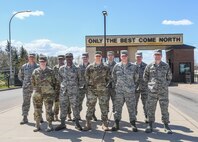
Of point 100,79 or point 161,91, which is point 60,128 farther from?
point 161,91

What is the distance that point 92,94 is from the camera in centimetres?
989

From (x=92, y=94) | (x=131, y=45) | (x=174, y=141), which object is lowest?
(x=174, y=141)

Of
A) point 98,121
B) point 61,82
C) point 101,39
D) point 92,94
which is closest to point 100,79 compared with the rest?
point 92,94

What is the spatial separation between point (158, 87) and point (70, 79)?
2185 millimetres

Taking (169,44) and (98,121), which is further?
(169,44)

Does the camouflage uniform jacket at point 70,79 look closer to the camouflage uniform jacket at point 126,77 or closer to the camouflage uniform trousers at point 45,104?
the camouflage uniform trousers at point 45,104

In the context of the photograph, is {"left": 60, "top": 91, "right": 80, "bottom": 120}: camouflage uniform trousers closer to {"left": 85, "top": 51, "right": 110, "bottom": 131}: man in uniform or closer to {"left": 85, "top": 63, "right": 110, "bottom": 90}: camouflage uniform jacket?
{"left": 85, "top": 51, "right": 110, "bottom": 131}: man in uniform

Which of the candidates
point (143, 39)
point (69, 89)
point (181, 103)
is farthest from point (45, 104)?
point (143, 39)

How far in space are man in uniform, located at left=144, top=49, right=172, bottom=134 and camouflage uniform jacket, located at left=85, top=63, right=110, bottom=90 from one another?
109 centimetres

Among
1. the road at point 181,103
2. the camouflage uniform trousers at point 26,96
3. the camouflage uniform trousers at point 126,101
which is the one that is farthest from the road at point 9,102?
the camouflage uniform trousers at point 126,101

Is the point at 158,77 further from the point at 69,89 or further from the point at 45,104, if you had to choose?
the point at 45,104

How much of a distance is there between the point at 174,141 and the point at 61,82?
329 centimetres

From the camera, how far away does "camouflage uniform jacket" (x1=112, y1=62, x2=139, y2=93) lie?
9.74m

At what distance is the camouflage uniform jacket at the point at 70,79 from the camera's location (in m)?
10.1
